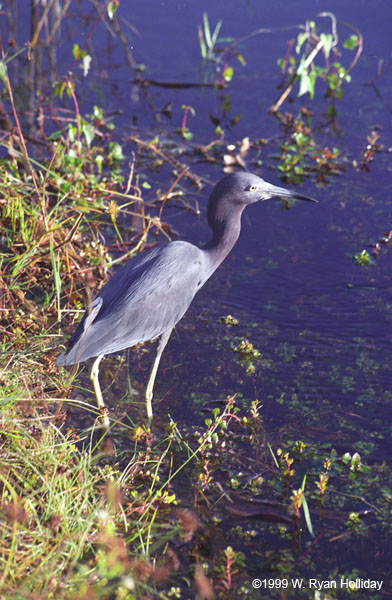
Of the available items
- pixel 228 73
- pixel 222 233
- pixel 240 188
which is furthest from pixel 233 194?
pixel 228 73

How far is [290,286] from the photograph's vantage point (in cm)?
494

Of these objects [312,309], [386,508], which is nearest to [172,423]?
[386,508]

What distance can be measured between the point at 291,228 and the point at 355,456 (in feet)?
7.98

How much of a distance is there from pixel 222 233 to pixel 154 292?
577 mm

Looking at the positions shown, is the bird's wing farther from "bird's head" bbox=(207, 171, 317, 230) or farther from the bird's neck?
"bird's head" bbox=(207, 171, 317, 230)

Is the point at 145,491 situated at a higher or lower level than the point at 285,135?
lower

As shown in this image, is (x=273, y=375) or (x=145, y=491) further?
(x=273, y=375)

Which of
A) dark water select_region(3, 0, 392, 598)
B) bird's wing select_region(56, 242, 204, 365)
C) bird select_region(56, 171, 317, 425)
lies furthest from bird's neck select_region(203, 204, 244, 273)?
dark water select_region(3, 0, 392, 598)

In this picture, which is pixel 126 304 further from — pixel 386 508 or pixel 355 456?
pixel 386 508

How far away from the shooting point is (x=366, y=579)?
295 cm

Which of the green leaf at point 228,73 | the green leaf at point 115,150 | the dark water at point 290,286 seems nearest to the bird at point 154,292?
the dark water at point 290,286

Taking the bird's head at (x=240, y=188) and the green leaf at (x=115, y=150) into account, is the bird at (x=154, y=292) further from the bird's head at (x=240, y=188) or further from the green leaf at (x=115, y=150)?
the green leaf at (x=115, y=150)

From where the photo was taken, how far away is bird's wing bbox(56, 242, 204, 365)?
3.79 metres

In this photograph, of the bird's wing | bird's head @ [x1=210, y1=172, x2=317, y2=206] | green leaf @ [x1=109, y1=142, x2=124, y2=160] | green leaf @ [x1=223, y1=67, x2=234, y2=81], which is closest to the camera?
the bird's wing
